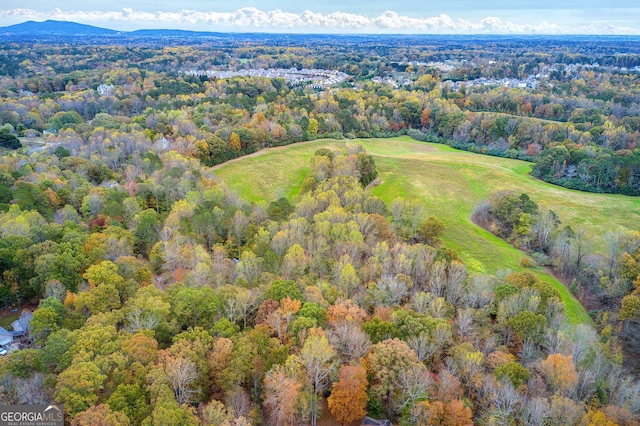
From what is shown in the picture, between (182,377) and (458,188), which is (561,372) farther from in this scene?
(458,188)

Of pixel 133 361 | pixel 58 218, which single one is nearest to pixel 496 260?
pixel 133 361

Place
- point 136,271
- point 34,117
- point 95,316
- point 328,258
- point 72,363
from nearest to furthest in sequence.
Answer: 1. point 72,363
2. point 95,316
3. point 136,271
4. point 328,258
5. point 34,117

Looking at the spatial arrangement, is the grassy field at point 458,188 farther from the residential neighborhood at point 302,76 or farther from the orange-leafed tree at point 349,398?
the residential neighborhood at point 302,76

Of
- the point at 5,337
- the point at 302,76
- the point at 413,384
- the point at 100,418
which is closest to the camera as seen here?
the point at 100,418

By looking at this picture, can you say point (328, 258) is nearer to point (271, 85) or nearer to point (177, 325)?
point (177, 325)

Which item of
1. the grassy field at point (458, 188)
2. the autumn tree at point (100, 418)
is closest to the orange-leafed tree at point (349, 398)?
the autumn tree at point (100, 418)

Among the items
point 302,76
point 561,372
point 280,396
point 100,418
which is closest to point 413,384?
point 280,396
